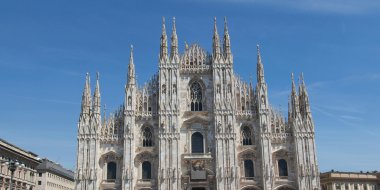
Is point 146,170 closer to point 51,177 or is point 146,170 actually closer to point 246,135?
point 246,135

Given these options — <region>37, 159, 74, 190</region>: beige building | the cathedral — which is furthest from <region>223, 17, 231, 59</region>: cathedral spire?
<region>37, 159, 74, 190</region>: beige building

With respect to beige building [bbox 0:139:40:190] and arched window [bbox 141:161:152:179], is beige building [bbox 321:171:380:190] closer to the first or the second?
arched window [bbox 141:161:152:179]

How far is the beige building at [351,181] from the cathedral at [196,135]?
2692 centimetres

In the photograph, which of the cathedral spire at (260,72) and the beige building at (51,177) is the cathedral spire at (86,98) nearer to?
the cathedral spire at (260,72)

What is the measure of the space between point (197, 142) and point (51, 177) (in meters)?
47.4

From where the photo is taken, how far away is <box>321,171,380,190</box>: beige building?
8000 centimetres

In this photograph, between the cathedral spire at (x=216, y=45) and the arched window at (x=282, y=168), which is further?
the cathedral spire at (x=216, y=45)

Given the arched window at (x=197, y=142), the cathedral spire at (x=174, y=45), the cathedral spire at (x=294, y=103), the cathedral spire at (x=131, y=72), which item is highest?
the cathedral spire at (x=174, y=45)

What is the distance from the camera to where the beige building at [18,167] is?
59.7 metres

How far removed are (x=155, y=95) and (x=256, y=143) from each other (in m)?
14.5

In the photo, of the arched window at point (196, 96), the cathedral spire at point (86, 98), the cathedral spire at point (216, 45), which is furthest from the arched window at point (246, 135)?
the cathedral spire at point (86, 98)

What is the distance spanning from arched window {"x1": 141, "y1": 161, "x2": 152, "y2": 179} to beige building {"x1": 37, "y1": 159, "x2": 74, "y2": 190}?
130 ft

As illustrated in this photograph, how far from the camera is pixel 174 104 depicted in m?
58.0

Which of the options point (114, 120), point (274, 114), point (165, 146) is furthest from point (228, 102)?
point (114, 120)
